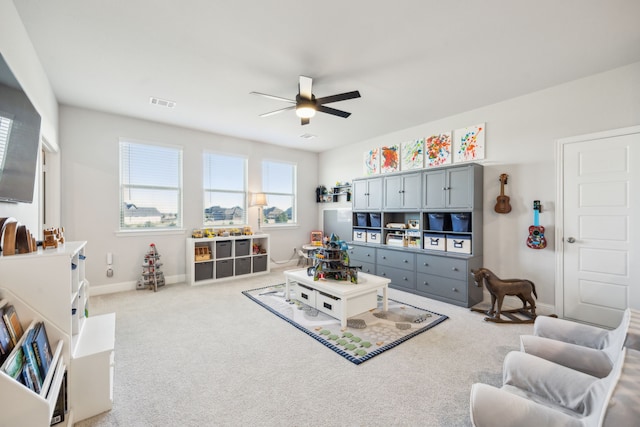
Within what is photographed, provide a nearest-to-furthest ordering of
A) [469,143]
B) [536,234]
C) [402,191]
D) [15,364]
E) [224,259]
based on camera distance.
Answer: [15,364] → [536,234] → [469,143] → [402,191] → [224,259]

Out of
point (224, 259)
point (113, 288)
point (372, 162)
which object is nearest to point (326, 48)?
point (372, 162)

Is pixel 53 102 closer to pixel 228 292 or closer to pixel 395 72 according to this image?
pixel 228 292

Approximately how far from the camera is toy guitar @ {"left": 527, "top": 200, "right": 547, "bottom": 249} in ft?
11.2

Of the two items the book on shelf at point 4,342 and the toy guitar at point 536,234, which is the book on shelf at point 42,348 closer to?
the book on shelf at point 4,342

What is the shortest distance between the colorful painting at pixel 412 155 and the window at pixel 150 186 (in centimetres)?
403

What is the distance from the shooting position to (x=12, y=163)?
1772 mm

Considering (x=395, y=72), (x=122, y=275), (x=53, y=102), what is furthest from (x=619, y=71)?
(x=122, y=275)

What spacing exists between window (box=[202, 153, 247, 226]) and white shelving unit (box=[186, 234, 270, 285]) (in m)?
0.56

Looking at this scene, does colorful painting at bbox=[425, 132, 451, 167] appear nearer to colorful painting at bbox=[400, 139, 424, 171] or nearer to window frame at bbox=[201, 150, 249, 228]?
colorful painting at bbox=[400, 139, 424, 171]

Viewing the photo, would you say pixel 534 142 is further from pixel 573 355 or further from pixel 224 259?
pixel 224 259

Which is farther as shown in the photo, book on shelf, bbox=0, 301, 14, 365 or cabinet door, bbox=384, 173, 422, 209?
cabinet door, bbox=384, 173, 422, 209

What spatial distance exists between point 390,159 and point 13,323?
16.5ft

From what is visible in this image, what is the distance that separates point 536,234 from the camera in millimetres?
3438

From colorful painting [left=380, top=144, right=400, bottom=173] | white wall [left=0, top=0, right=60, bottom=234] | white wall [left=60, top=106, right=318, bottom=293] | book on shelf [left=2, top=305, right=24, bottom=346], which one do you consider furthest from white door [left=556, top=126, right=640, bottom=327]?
white wall [left=60, top=106, right=318, bottom=293]
